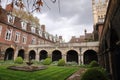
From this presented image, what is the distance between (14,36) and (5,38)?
2531 mm

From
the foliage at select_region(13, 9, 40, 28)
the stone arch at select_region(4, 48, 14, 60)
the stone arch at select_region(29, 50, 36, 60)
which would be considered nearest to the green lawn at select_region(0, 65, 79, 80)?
the foliage at select_region(13, 9, 40, 28)

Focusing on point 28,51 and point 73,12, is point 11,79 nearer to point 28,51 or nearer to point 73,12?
point 73,12

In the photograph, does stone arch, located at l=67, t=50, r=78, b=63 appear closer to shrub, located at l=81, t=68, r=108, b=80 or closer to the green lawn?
the green lawn

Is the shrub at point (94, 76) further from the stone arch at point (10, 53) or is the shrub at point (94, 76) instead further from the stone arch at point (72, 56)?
the stone arch at point (10, 53)

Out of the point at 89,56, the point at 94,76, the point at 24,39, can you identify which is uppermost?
the point at 24,39

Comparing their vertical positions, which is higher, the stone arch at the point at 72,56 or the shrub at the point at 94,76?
the stone arch at the point at 72,56

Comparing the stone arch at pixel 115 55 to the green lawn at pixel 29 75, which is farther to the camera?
the green lawn at pixel 29 75

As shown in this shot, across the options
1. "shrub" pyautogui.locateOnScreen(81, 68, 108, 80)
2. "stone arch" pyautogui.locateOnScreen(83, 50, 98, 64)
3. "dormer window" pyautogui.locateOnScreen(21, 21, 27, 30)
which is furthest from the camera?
"dormer window" pyautogui.locateOnScreen(21, 21, 27, 30)

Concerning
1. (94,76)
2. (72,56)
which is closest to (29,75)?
(94,76)

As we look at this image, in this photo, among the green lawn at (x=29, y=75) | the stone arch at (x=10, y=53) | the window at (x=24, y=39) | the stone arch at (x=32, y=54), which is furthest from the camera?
the stone arch at (x=32, y=54)

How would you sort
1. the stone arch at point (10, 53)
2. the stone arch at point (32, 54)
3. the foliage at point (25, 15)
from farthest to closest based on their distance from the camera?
the stone arch at point (32, 54)
the stone arch at point (10, 53)
the foliage at point (25, 15)

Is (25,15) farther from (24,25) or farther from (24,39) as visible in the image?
(24,25)

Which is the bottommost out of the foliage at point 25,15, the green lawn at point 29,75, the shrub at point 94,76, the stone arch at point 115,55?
the green lawn at point 29,75

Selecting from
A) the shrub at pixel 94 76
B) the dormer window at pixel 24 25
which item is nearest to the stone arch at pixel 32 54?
the dormer window at pixel 24 25
